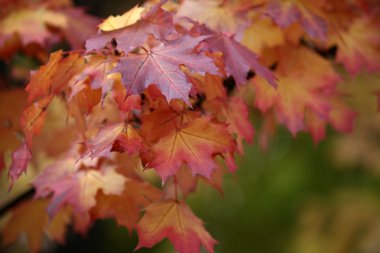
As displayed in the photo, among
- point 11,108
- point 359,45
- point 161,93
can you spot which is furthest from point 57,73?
point 359,45

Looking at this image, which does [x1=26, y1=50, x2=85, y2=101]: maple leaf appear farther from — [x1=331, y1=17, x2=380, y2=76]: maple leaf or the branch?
[x1=331, y1=17, x2=380, y2=76]: maple leaf

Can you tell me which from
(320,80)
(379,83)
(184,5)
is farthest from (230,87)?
(379,83)

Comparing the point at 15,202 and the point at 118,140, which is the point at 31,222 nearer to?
the point at 15,202

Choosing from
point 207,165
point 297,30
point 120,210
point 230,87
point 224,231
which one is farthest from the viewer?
point 224,231

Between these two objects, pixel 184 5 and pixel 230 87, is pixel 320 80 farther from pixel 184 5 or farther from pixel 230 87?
pixel 184 5

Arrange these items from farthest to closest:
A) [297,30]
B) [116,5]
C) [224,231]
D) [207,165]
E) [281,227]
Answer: [224,231] < [281,227] < [116,5] < [297,30] < [207,165]
